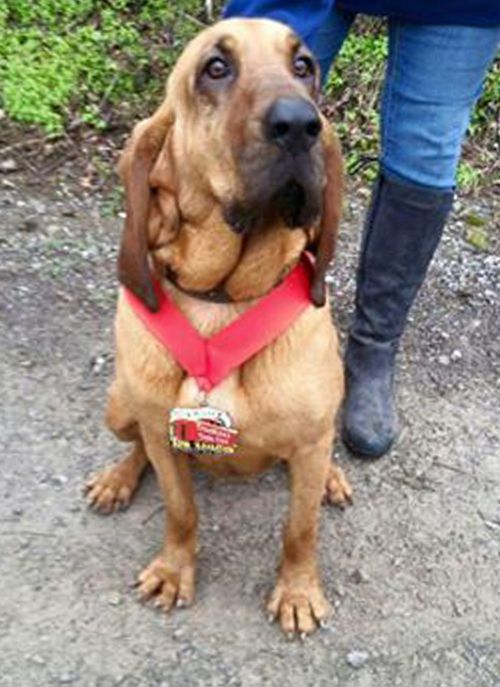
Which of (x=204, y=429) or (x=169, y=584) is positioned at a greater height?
(x=204, y=429)

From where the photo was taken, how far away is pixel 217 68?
88.1 inches

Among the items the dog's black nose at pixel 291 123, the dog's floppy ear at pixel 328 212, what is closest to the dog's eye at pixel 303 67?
the dog's floppy ear at pixel 328 212

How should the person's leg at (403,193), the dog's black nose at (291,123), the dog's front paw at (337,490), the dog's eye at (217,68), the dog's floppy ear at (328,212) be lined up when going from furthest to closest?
the dog's front paw at (337,490) → the person's leg at (403,193) → the dog's floppy ear at (328,212) → the dog's eye at (217,68) → the dog's black nose at (291,123)

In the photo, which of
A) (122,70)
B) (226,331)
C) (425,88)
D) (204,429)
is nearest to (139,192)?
(226,331)

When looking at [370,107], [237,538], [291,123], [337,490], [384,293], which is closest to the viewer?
[291,123]

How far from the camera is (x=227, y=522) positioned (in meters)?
3.09

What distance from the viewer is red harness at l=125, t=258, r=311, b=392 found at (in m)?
2.44

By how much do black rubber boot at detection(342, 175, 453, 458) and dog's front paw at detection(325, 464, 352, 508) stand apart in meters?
0.19

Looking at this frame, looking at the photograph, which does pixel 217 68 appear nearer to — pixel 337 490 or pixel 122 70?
pixel 337 490

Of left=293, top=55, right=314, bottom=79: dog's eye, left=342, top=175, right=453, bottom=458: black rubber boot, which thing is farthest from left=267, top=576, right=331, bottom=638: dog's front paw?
left=293, top=55, right=314, bottom=79: dog's eye

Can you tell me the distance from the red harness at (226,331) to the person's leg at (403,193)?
0.74m

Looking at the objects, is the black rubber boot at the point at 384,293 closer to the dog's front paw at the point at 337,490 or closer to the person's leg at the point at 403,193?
the person's leg at the point at 403,193

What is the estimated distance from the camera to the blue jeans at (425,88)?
2.83 m

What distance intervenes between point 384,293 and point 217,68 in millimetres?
1264
